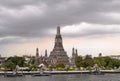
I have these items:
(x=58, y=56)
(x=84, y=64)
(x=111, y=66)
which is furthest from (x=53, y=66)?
(x=111, y=66)

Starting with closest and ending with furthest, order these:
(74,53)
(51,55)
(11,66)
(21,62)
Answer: (11,66), (21,62), (51,55), (74,53)

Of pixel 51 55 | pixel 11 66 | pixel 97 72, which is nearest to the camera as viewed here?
pixel 97 72

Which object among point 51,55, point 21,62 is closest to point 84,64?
point 51,55

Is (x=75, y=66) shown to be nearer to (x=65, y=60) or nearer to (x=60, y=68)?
(x=65, y=60)

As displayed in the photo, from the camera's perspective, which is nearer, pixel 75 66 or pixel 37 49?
pixel 75 66

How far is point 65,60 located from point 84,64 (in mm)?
10626

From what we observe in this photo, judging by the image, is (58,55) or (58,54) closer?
(58,55)

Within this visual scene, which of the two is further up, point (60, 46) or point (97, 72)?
point (60, 46)

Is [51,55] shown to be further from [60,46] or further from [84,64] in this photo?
[84,64]

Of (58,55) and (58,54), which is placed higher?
(58,54)

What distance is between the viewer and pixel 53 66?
160 metres

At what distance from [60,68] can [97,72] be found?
2080cm

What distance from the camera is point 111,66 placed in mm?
167000

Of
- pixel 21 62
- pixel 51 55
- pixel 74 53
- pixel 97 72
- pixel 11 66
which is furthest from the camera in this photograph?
pixel 74 53
